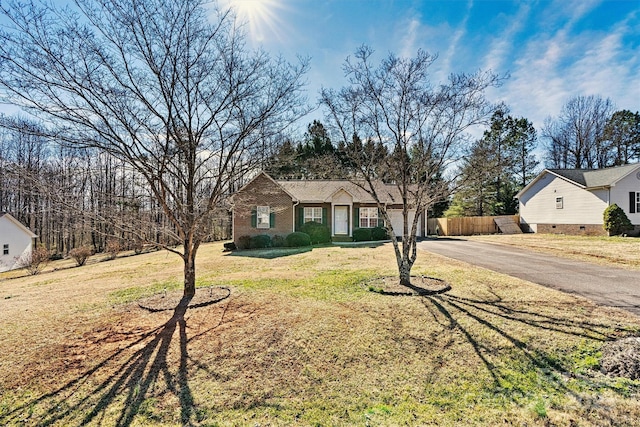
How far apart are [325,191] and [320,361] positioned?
1872 cm

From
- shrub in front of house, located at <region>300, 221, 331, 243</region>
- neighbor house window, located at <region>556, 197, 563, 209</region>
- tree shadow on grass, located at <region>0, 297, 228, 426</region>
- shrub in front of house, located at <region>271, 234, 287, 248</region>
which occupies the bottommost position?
tree shadow on grass, located at <region>0, 297, 228, 426</region>

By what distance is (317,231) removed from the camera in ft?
64.5

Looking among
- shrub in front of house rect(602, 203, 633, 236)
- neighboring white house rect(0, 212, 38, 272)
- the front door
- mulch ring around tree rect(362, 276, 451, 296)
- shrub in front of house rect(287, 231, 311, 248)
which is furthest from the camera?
neighboring white house rect(0, 212, 38, 272)

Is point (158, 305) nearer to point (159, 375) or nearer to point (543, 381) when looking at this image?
point (159, 375)

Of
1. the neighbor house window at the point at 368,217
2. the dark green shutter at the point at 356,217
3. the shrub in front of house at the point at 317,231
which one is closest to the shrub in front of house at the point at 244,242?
the shrub in front of house at the point at 317,231

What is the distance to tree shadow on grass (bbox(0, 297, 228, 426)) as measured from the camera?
3.27 meters

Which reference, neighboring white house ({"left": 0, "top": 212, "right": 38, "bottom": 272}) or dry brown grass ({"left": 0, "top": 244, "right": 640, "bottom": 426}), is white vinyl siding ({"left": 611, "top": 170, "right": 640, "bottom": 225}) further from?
neighboring white house ({"left": 0, "top": 212, "right": 38, "bottom": 272})

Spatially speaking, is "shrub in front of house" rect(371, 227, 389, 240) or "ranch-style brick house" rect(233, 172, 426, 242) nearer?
"ranch-style brick house" rect(233, 172, 426, 242)

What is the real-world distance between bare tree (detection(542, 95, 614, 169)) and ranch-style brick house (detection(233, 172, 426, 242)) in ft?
74.2

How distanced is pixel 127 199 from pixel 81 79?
7.49ft

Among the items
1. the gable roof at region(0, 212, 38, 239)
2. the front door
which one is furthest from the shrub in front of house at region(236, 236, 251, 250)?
the gable roof at region(0, 212, 38, 239)

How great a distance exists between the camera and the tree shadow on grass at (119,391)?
10.7 ft

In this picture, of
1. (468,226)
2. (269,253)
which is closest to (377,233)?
(269,253)

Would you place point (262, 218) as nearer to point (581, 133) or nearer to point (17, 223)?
point (17, 223)
